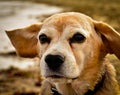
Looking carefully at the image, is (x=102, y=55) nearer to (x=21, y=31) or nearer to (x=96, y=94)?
(x=96, y=94)

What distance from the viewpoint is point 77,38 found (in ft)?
21.4

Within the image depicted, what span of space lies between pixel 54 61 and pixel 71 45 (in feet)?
1.72

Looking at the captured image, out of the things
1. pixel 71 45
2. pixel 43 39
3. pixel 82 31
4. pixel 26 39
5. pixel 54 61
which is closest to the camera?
pixel 54 61

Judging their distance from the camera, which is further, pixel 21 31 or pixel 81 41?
pixel 21 31

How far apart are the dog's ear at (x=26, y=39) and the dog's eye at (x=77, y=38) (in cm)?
80

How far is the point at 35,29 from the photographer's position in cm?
720

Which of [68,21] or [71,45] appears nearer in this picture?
[71,45]

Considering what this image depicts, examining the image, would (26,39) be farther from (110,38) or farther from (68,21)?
(110,38)

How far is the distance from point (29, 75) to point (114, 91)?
6.88 m

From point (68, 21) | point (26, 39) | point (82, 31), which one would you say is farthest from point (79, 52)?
point (26, 39)

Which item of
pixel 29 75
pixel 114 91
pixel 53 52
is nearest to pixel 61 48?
pixel 53 52

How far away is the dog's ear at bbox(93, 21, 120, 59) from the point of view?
22.1 feet

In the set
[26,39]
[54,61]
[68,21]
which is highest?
[68,21]

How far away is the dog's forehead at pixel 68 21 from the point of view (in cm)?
662
